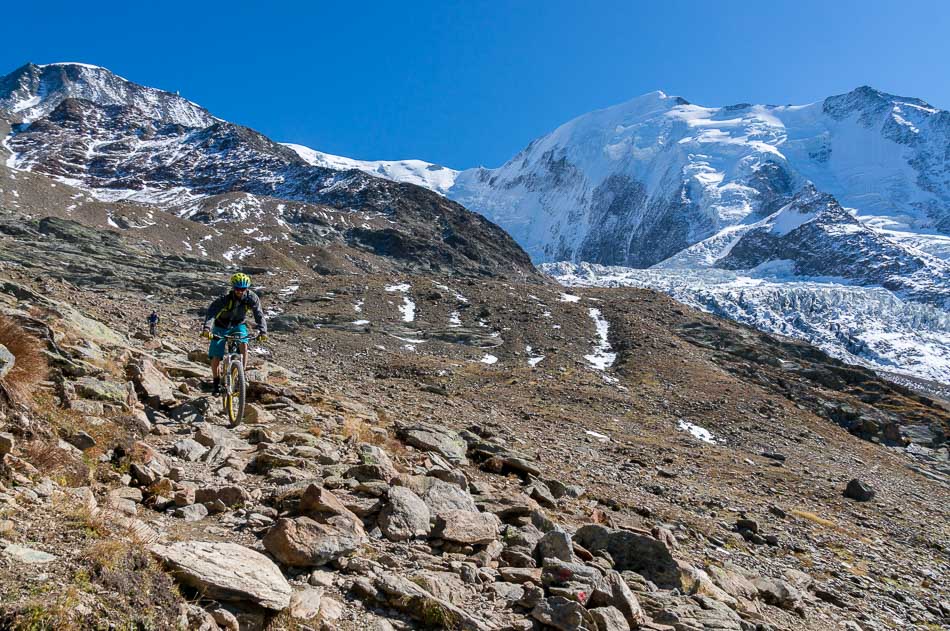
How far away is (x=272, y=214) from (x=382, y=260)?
37597mm

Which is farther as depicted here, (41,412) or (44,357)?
(44,357)

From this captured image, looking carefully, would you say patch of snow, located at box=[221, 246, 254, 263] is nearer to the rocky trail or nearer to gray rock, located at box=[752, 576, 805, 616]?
the rocky trail

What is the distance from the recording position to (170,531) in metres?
5.59

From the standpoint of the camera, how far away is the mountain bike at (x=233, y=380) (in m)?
10.4

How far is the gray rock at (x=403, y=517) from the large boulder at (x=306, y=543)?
2.76ft

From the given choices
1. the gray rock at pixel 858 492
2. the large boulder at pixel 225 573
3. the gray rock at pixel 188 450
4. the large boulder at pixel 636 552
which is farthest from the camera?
the gray rock at pixel 858 492

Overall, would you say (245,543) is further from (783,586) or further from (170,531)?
(783,586)

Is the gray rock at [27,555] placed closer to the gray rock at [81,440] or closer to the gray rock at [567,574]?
the gray rock at [81,440]

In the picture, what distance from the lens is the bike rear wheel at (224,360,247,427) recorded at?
10.4 meters

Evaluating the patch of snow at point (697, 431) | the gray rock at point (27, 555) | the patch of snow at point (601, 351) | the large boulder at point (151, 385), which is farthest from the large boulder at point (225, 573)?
the patch of snow at point (601, 351)

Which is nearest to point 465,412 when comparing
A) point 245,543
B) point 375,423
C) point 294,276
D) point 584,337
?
point 375,423

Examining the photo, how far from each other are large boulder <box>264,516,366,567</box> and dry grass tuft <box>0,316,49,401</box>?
3.72 m

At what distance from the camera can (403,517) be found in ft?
22.4

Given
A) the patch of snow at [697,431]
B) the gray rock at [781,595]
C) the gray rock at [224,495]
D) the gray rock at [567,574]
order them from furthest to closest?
the patch of snow at [697,431], the gray rock at [781,595], the gray rock at [224,495], the gray rock at [567,574]
